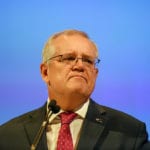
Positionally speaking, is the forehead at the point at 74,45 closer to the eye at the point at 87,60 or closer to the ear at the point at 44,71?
the eye at the point at 87,60

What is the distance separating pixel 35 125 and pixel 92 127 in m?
0.31

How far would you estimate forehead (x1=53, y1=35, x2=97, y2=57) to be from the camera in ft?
7.72

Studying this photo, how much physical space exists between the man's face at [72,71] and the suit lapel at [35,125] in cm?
14

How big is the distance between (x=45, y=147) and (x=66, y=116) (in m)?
0.21

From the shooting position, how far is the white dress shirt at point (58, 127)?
228 cm

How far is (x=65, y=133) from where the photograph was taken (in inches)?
89.7

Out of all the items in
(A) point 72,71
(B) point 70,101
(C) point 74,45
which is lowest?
(B) point 70,101

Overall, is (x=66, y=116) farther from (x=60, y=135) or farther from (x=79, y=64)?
(x=79, y=64)

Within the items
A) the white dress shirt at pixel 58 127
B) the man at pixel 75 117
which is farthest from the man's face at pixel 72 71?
the white dress shirt at pixel 58 127

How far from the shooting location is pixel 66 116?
2354 millimetres

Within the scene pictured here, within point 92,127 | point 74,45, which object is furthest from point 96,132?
point 74,45

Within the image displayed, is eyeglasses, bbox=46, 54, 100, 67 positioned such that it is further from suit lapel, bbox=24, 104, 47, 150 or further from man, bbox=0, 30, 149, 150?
suit lapel, bbox=24, 104, 47, 150

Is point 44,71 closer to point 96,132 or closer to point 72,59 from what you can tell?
point 72,59

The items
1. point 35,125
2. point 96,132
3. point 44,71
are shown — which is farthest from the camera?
point 44,71
